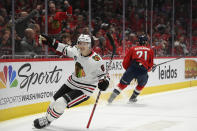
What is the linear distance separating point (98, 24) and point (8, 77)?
3693 mm

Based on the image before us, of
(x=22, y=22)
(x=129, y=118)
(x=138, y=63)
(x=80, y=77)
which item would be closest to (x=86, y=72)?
(x=80, y=77)

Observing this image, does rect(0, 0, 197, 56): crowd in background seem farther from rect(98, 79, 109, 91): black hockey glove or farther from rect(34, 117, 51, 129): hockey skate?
rect(98, 79, 109, 91): black hockey glove

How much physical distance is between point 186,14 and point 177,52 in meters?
2.39

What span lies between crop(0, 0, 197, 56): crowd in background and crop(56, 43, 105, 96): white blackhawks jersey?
1.52 meters

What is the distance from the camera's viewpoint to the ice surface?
478cm

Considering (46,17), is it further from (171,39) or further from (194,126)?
(171,39)

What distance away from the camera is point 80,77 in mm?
4730

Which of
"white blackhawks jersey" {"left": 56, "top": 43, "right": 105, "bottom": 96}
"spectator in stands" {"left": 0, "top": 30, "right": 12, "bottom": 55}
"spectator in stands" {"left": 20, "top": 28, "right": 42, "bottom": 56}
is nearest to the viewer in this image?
"white blackhawks jersey" {"left": 56, "top": 43, "right": 105, "bottom": 96}

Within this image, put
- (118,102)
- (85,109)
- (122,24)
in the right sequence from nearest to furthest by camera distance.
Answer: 1. (85,109)
2. (118,102)
3. (122,24)

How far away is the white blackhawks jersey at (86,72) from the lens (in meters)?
4.66

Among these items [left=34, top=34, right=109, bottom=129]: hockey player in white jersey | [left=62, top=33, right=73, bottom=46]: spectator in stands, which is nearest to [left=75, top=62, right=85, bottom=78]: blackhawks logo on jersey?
[left=34, top=34, right=109, bottom=129]: hockey player in white jersey

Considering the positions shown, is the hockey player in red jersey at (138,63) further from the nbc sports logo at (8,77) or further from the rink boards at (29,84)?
the nbc sports logo at (8,77)

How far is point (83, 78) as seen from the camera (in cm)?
472

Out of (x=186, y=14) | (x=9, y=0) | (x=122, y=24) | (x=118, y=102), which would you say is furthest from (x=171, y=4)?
(x=9, y=0)
